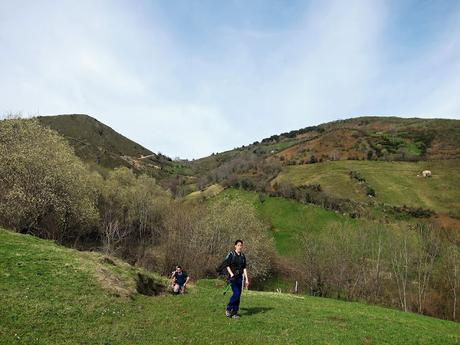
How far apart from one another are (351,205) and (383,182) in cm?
3195

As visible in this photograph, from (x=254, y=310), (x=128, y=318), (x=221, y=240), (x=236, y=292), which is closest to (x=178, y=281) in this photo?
(x=254, y=310)

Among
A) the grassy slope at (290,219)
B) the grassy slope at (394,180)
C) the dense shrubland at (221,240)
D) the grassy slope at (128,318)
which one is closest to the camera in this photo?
the grassy slope at (128,318)

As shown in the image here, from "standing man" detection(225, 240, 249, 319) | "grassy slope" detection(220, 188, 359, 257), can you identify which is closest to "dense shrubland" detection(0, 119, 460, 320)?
"grassy slope" detection(220, 188, 359, 257)

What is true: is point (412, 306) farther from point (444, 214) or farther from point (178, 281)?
point (444, 214)

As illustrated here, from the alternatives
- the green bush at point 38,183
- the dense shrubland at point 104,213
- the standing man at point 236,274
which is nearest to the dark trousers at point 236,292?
the standing man at point 236,274

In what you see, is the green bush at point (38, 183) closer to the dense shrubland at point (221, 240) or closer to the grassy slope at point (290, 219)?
the dense shrubland at point (221, 240)

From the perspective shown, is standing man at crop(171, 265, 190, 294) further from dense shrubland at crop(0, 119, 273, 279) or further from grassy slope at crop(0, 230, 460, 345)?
dense shrubland at crop(0, 119, 273, 279)

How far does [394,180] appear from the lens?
144 meters

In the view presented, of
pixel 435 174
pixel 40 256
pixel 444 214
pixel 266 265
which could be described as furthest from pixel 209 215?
pixel 435 174

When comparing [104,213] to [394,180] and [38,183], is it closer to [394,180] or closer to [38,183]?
[38,183]

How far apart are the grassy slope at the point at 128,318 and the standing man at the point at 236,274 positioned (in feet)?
2.22

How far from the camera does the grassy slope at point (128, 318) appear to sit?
59.6ft

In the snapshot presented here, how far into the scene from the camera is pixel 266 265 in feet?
271

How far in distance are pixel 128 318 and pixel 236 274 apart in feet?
19.8
